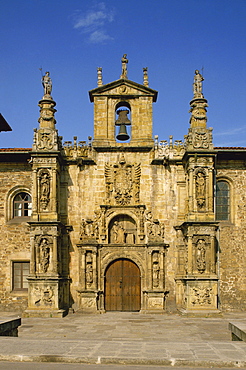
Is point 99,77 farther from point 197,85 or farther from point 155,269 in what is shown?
point 155,269

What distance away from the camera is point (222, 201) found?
21234mm

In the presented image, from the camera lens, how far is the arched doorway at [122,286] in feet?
65.3

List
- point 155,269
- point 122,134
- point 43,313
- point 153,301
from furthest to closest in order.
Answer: point 122,134, point 155,269, point 153,301, point 43,313

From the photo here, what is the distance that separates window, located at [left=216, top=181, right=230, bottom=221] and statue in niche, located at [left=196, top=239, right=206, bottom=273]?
261 cm

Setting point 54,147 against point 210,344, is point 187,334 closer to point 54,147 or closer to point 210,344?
point 210,344

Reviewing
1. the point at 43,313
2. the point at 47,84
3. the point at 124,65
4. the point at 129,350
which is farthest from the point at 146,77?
the point at 129,350

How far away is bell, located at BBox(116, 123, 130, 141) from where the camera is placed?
21.2 m

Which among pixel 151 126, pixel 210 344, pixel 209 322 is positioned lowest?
pixel 209 322

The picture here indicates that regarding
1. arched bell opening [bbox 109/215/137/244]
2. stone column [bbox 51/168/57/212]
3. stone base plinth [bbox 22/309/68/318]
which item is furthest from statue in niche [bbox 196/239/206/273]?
stone column [bbox 51/168/57/212]

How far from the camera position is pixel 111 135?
21078mm

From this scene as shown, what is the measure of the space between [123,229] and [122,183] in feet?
6.88

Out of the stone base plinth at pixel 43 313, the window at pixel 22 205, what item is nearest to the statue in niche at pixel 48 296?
the stone base plinth at pixel 43 313

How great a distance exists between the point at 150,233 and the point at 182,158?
12.1 ft

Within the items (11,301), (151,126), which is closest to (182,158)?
(151,126)
